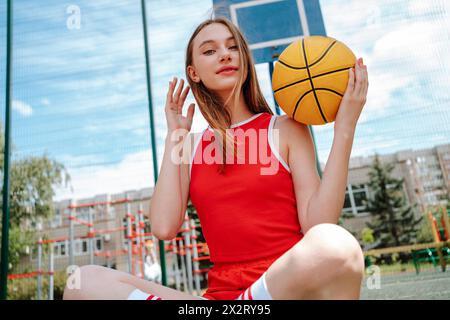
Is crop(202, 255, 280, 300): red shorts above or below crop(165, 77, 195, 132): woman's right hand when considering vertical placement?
below

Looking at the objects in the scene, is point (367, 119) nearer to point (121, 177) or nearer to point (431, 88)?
point (431, 88)

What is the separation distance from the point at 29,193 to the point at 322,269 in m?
3.78

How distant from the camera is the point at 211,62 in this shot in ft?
3.65

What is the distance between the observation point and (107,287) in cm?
71

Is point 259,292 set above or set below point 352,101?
below

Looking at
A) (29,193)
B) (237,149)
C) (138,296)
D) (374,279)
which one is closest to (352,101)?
(237,149)

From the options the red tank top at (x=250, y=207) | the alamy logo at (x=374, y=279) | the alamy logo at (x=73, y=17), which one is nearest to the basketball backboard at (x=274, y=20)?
the alamy logo at (x=73, y=17)

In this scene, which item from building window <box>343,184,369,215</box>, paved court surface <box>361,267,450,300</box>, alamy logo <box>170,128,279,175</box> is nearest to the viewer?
alamy logo <box>170,128,279,175</box>

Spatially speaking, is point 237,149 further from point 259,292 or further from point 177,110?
point 259,292

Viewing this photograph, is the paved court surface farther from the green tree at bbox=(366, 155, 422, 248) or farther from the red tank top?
the green tree at bbox=(366, 155, 422, 248)

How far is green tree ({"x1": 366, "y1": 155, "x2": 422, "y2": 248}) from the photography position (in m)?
7.22

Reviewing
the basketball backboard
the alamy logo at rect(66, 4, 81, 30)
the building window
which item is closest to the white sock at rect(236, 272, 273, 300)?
the basketball backboard

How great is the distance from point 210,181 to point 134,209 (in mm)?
4422
